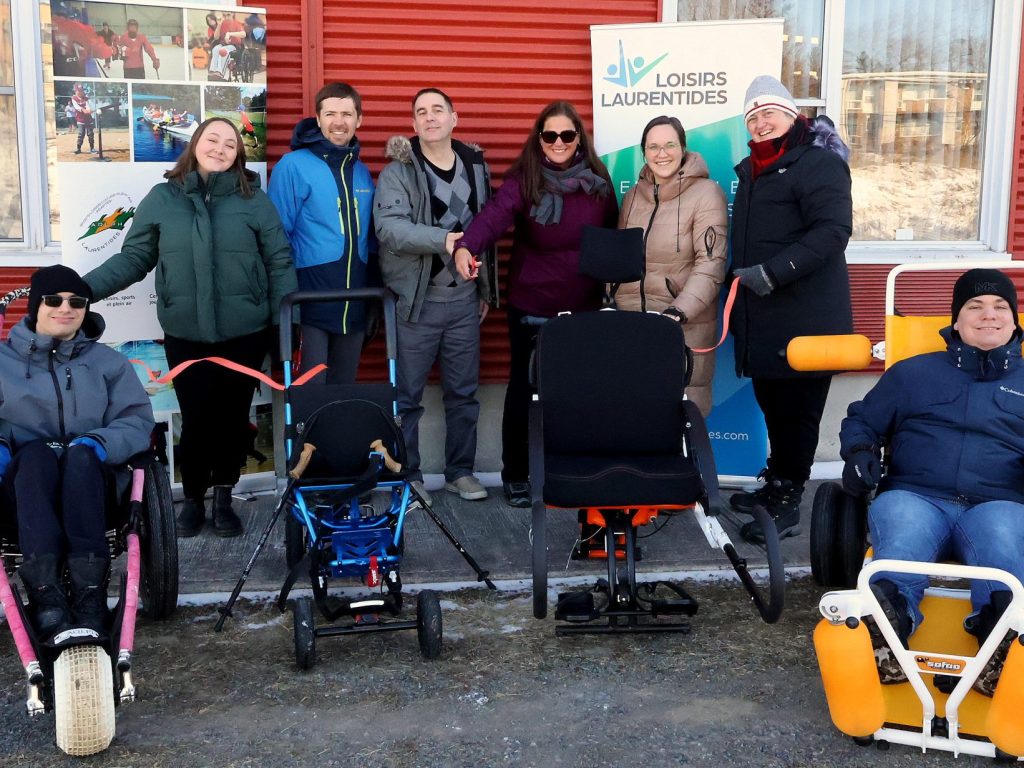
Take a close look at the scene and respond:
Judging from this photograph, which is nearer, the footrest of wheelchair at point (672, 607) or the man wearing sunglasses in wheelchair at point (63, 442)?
the man wearing sunglasses in wheelchair at point (63, 442)

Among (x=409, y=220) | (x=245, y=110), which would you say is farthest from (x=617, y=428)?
(x=245, y=110)

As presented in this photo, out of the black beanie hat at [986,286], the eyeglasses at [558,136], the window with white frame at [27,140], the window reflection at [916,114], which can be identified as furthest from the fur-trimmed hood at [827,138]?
the window with white frame at [27,140]

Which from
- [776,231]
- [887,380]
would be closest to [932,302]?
[776,231]

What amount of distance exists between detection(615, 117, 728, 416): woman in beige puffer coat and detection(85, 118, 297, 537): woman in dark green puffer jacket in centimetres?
156

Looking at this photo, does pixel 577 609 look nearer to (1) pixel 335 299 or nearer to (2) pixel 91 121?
(1) pixel 335 299

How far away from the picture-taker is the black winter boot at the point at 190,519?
457 cm

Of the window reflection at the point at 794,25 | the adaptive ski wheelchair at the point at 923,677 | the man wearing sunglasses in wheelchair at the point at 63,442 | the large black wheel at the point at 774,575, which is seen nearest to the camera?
the adaptive ski wheelchair at the point at 923,677

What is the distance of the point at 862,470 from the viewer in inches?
133

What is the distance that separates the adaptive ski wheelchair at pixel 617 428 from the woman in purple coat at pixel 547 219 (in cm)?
70

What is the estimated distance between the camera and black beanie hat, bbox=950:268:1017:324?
3.38 meters

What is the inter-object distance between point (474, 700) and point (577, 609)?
22.0 inches

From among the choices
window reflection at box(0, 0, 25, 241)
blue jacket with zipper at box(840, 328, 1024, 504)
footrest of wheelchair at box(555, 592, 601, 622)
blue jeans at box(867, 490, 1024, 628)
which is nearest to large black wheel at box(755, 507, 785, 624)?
blue jeans at box(867, 490, 1024, 628)

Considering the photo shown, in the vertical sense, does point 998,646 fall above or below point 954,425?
below

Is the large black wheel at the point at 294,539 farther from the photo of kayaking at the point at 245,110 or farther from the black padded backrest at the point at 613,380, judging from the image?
the photo of kayaking at the point at 245,110
